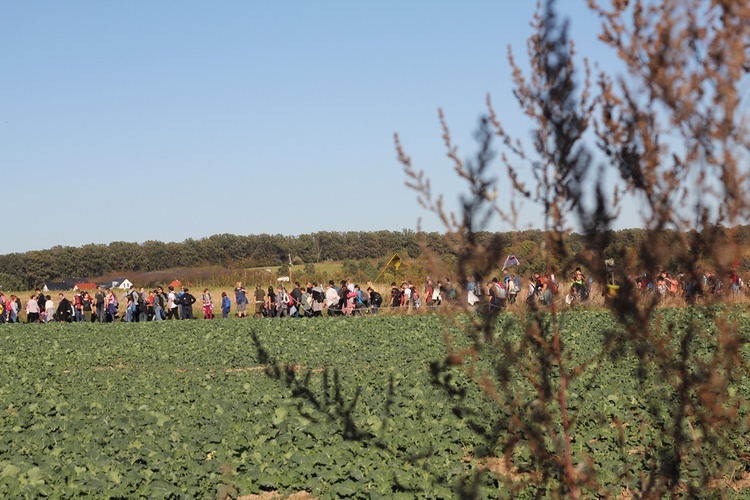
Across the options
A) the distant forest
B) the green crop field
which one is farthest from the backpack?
the distant forest

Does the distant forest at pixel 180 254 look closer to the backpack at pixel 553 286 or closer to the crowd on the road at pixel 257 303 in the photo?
the crowd on the road at pixel 257 303

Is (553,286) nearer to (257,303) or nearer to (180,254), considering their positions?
(257,303)

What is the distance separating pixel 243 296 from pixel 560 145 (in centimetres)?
3583

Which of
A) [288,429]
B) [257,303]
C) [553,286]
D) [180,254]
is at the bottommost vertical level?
[288,429]

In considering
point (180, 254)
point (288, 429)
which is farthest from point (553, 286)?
point (180, 254)

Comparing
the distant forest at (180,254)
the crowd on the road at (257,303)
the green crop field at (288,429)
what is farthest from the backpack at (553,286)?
the distant forest at (180,254)

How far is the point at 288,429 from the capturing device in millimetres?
11133

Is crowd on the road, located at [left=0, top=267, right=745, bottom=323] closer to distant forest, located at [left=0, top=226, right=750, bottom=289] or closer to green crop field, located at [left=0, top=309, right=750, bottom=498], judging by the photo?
green crop field, located at [left=0, top=309, right=750, bottom=498]

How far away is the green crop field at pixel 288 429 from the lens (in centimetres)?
873

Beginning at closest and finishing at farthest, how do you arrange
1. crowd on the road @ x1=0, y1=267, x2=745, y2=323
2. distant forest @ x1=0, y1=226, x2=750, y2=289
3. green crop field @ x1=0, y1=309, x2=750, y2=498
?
green crop field @ x1=0, y1=309, x2=750, y2=498 < crowd on the road @ x1=0, y1=267, x2=745, y2=323 < distant forest @ x1=0, y1=226, x2=750, y2=289

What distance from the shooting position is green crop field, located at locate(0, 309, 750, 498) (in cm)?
873

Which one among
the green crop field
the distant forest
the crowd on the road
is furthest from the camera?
the distant forest

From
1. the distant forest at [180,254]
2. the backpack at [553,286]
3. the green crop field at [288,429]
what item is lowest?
the green crop field at [288,429]

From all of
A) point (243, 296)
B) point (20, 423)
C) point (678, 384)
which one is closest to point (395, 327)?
point (243, 296)
